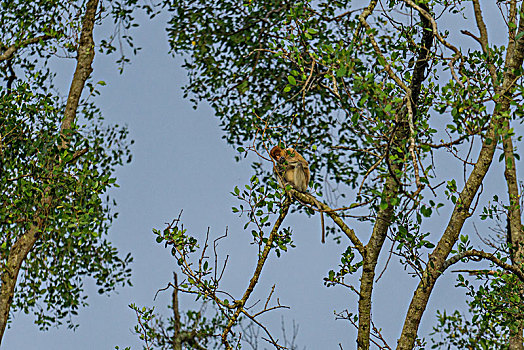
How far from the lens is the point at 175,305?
374 cm

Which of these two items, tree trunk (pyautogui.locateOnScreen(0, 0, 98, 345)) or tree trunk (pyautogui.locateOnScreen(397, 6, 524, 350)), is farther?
tree trunk (pyautogui.locateOnScreen(0, 0, 98, 345))

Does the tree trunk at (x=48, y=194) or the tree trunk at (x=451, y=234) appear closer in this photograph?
the tree trunk at (x=451, y=234)

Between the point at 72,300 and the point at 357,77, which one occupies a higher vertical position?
the point at 72,300

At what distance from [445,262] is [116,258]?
7.49m

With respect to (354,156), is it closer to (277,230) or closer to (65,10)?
(277,230)

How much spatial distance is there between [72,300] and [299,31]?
317 inches

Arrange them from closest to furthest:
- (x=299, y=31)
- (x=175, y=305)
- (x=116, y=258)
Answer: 1. (x=175, y=305)
2. (x=299, y=31)
3. (x=116, y=258)

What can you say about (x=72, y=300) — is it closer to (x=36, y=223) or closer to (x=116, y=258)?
(x=116, y=258)

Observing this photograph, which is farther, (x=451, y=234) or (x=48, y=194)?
(x=48, y=194)

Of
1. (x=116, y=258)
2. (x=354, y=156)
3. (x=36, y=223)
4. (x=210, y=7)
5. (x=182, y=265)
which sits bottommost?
(x=182, y=265)

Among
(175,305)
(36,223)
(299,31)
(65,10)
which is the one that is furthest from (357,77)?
(65,10)

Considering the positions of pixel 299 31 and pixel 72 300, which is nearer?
pixel 299 31

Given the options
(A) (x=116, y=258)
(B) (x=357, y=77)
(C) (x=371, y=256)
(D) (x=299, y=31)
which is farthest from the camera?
(A) (x=116, y=258)

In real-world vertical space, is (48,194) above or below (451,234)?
above
